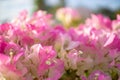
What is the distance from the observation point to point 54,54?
79 centimetres

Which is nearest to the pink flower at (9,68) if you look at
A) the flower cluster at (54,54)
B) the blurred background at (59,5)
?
the flower cluster at (54,54)

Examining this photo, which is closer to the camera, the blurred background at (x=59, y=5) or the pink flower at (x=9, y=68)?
the pink flower at (x=9, y=68)

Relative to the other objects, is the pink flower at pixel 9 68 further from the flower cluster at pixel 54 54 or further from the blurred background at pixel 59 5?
the blurred background at pixel 59 5

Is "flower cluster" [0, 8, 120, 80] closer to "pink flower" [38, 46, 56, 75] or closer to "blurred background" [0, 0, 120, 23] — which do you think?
"pink flower" [38, 46, 56, 75]

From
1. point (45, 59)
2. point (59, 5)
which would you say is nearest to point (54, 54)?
point (45, 59)

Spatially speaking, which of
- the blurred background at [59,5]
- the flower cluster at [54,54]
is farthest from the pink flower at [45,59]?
the blurred background at [59,5]

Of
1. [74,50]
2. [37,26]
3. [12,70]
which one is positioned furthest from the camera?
[37,26]

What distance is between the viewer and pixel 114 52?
2.82 feet

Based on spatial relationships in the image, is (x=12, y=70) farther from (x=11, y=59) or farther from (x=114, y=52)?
(x=114, y=52)

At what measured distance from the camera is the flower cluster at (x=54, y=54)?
30.0 inches

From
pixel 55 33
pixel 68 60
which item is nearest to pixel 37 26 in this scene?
pixel 55 33

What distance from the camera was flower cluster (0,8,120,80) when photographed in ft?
2.50

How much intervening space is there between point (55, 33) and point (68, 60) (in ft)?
0.38

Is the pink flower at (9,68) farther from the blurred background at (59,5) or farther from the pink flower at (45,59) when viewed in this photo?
the blurred background at (59,5)
